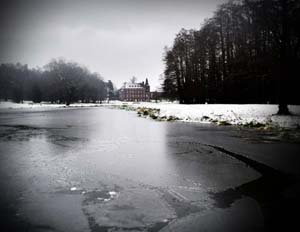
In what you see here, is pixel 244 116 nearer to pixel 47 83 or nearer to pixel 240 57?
pixel 240 57

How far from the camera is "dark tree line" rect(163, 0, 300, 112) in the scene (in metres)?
21.0

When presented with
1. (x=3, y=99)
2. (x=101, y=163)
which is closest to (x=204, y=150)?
(x=101, y=163)

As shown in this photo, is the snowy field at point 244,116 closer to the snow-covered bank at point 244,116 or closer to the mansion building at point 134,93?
the snow-covered bank at point 244,116

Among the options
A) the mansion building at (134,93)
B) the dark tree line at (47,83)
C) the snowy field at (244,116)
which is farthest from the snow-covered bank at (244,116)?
the mansion building at (134,93)

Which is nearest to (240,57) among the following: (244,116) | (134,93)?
(244,116)

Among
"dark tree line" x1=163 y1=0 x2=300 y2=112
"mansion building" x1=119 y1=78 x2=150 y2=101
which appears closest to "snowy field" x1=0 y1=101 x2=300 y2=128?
"dark tree line" x1=163 y1=0 x2=300 y2=112

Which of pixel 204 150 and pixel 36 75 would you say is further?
pixel 36 75

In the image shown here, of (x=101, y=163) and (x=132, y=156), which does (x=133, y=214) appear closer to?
(x=101, y=163)

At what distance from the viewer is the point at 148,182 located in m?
6.23

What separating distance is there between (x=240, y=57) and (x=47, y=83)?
73787mm

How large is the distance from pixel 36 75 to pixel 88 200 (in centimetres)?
11387

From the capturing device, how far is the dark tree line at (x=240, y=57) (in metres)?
21.0

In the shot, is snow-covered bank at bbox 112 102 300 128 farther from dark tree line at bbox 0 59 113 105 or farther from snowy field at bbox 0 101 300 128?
dark tree line at bbox 0 59 113 105

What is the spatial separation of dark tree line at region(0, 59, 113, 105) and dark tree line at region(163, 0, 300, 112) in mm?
42050
